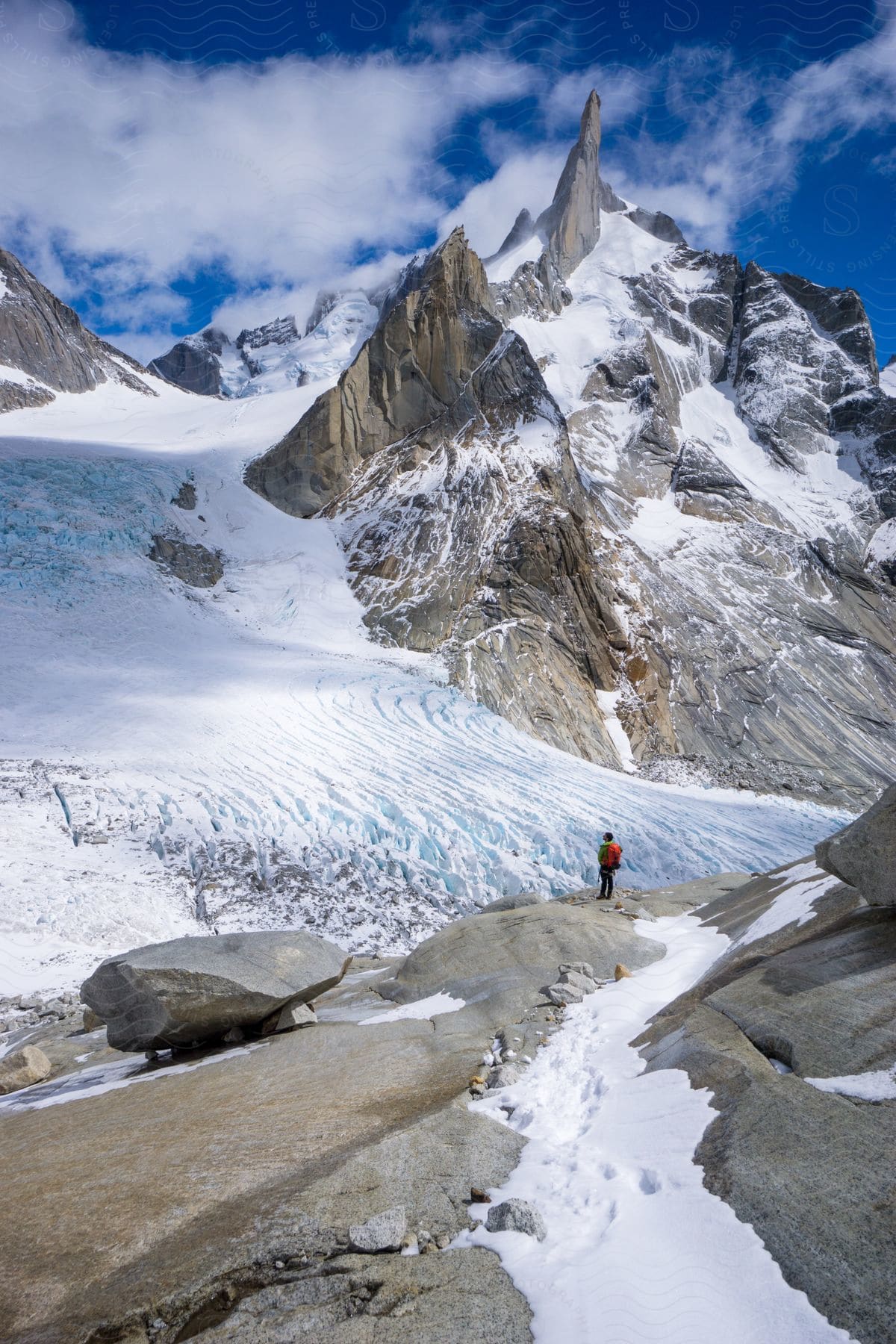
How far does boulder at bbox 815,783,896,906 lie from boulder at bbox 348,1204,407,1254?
4.51 meters

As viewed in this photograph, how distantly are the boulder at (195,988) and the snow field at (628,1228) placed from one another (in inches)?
120

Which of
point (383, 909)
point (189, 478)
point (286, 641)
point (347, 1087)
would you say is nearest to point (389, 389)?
point (189, 478)

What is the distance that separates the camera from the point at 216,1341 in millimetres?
3057

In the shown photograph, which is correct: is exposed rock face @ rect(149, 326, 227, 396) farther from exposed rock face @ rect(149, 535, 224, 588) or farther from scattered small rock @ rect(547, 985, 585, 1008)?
scattered small rock @ rect(547, 985, 585, 1008)

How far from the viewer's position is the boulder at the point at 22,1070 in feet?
24.1

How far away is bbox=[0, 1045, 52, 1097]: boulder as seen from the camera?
24.1 feet

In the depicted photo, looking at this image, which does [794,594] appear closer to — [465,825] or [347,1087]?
[465,825]

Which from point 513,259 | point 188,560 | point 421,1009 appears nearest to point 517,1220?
point 421,1009

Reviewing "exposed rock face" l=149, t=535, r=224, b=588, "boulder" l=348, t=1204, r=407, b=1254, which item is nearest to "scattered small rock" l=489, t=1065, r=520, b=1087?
"boulder" l=348, t=1204, r=407, b=1254

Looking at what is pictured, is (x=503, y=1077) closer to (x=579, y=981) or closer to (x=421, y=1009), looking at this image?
(x=579, y=981)

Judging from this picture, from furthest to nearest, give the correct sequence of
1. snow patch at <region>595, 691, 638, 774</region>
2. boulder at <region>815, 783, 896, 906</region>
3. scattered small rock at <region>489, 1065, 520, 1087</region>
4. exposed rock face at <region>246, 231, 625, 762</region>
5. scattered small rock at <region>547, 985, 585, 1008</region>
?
1. exposed rock face at <region>246, 231, 625, 762</region>
2. snow patch at <region>595, 691, 638, 774</region>
3. scattered small rock at <region>547, 985, 585, 1008</region>
4. boulder at <region>815, 783, 896, 906</region>
5. scattered small rock at <region>489, 1065, 520, 1087</region>

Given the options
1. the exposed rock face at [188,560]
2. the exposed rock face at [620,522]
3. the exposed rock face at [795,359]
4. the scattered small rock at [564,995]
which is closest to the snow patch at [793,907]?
the scattered small rock at [564,995]

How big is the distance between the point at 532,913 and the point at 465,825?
30.1 ft

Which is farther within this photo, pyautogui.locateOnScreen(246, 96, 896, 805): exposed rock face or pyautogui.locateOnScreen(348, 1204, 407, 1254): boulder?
pyautogui.locateOnScreen(246, 96, 896, 805): exposed rock face
